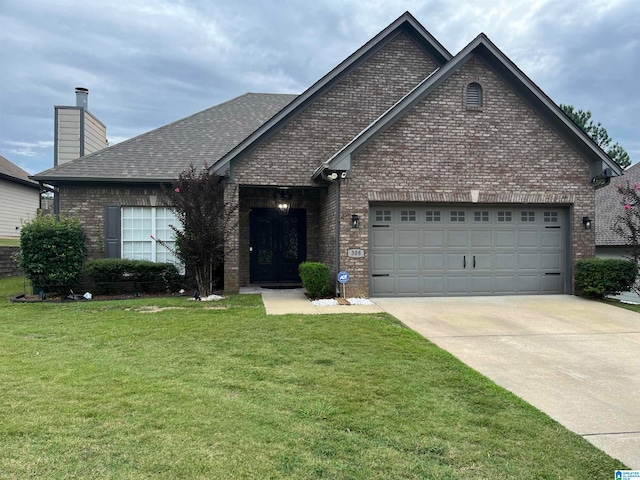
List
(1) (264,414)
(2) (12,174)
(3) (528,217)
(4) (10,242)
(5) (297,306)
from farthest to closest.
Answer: (2) (12,174) → (4) (10,242) → (3) (528,217) → (5) (297,306) → (1) (264,414)

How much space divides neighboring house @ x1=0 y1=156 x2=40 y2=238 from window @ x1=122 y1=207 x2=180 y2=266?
11.9m

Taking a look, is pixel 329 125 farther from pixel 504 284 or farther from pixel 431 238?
pixel 504 284

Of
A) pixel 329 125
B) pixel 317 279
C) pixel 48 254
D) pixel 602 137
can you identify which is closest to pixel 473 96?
pixel 329 125

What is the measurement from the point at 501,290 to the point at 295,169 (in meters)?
6.44

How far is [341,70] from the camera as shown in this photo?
39.4 ft

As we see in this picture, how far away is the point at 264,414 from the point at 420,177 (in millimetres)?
8121

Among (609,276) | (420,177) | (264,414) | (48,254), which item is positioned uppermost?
(420,177)

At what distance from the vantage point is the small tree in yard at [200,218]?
10188 millimetres

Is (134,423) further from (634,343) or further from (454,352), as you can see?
(634,343)

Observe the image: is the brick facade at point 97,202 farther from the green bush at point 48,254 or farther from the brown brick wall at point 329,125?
the brown brick wall at point 329,125

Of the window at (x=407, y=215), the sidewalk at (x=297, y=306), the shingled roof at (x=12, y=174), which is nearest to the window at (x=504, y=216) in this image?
the window at (x=407, y=215)

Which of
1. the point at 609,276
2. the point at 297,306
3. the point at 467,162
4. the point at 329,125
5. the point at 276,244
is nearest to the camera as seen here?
the point at 297,306

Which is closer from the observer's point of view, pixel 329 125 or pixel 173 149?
pixel 329 125

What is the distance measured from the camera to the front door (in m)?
13.5
